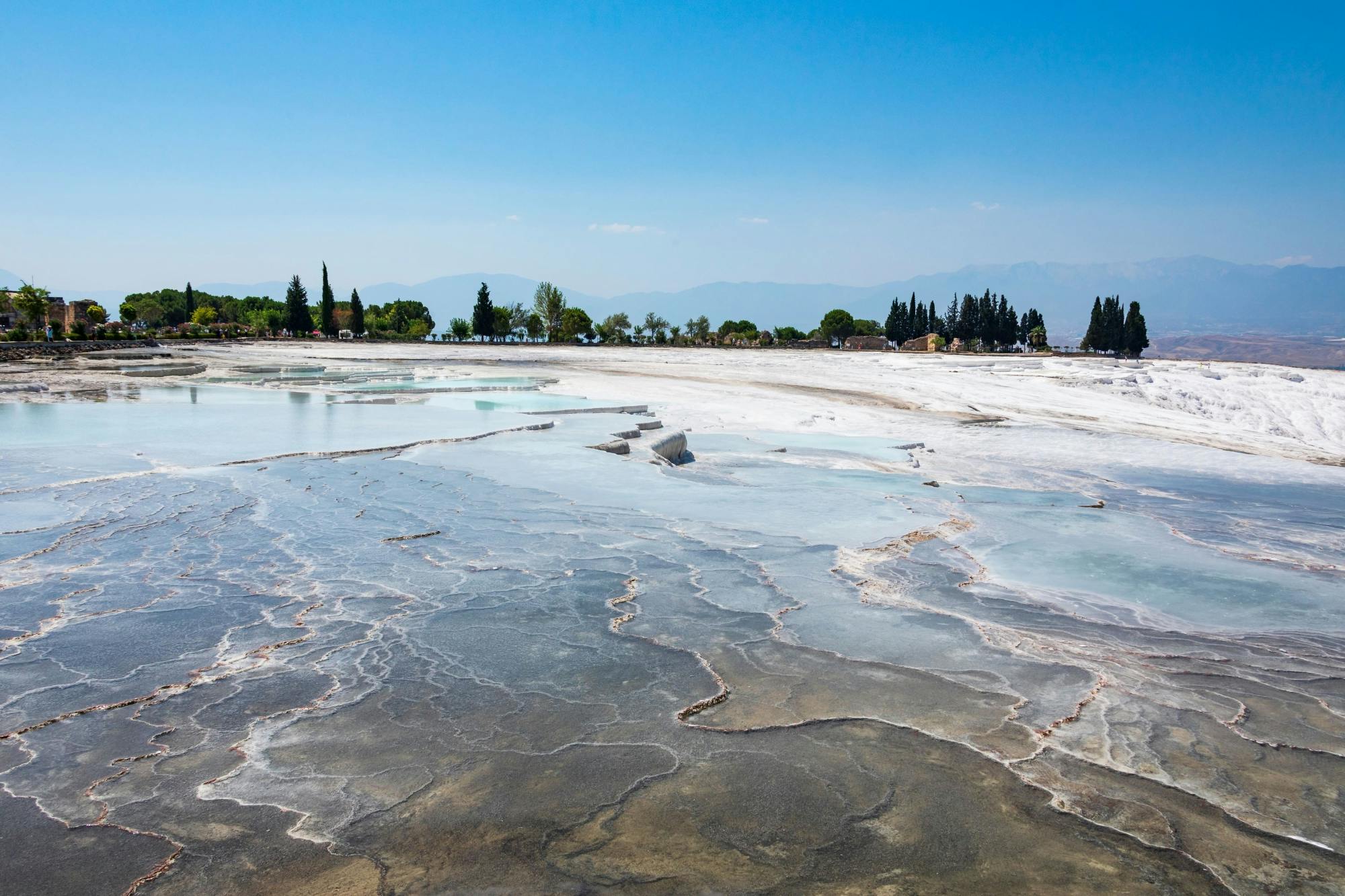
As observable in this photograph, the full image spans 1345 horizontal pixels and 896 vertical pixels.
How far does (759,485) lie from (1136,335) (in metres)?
75.0

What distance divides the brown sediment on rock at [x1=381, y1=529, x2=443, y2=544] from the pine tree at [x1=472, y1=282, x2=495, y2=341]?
2588 inches

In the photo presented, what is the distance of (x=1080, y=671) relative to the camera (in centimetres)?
370

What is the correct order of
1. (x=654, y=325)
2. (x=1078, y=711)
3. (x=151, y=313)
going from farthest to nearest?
1. (x=151, y=313)
2. (x=654, y=325)
3. (x=1078, y=711)

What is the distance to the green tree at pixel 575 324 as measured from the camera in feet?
269

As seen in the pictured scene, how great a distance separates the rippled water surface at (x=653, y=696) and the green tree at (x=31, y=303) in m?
53.4

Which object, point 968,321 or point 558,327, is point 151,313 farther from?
point 968,321

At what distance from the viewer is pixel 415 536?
575 centimetres

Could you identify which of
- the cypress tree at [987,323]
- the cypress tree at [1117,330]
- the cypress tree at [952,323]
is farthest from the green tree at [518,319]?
the cypress tree at [1117,330]

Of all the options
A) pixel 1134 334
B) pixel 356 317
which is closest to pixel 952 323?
pixel 1134 334

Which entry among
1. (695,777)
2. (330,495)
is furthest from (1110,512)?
(330,495)

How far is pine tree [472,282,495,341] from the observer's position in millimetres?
70125

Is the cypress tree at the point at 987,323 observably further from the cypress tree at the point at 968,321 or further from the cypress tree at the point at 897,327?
the cypress tree at the point at 897,327

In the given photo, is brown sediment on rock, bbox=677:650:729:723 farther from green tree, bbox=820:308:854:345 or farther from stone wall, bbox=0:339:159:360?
green tree, bbox=820:308:854:345

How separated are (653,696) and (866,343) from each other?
78.3m
